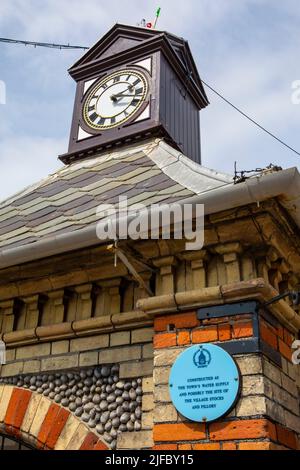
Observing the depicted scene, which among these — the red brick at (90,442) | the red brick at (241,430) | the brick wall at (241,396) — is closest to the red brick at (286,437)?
the brick wall at (241,396)

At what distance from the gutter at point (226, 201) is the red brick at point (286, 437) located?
1.60 m

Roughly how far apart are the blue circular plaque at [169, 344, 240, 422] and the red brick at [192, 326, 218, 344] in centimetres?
6

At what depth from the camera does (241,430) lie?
369 cm

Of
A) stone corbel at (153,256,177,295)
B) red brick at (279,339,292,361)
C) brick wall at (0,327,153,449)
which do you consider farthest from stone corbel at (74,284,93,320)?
red brick at (279,339,292,361)

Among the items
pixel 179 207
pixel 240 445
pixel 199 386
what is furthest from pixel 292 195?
pixel 240 445

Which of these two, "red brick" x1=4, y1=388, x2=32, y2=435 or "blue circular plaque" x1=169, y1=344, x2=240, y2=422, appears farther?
"red brick" x1=4, y1=388, x2=32, y2=435

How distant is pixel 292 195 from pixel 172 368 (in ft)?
5.20

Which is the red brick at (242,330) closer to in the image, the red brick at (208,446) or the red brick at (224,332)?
the red brick at (224,332)

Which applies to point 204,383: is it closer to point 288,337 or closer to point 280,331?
point 280,331

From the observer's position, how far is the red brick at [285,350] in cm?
435

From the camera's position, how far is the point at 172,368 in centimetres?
408

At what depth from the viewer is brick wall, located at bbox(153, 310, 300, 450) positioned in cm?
370

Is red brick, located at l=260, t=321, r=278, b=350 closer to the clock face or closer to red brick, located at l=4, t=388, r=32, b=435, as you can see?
red brick, located at l=4, t=388, r=32, b=435
